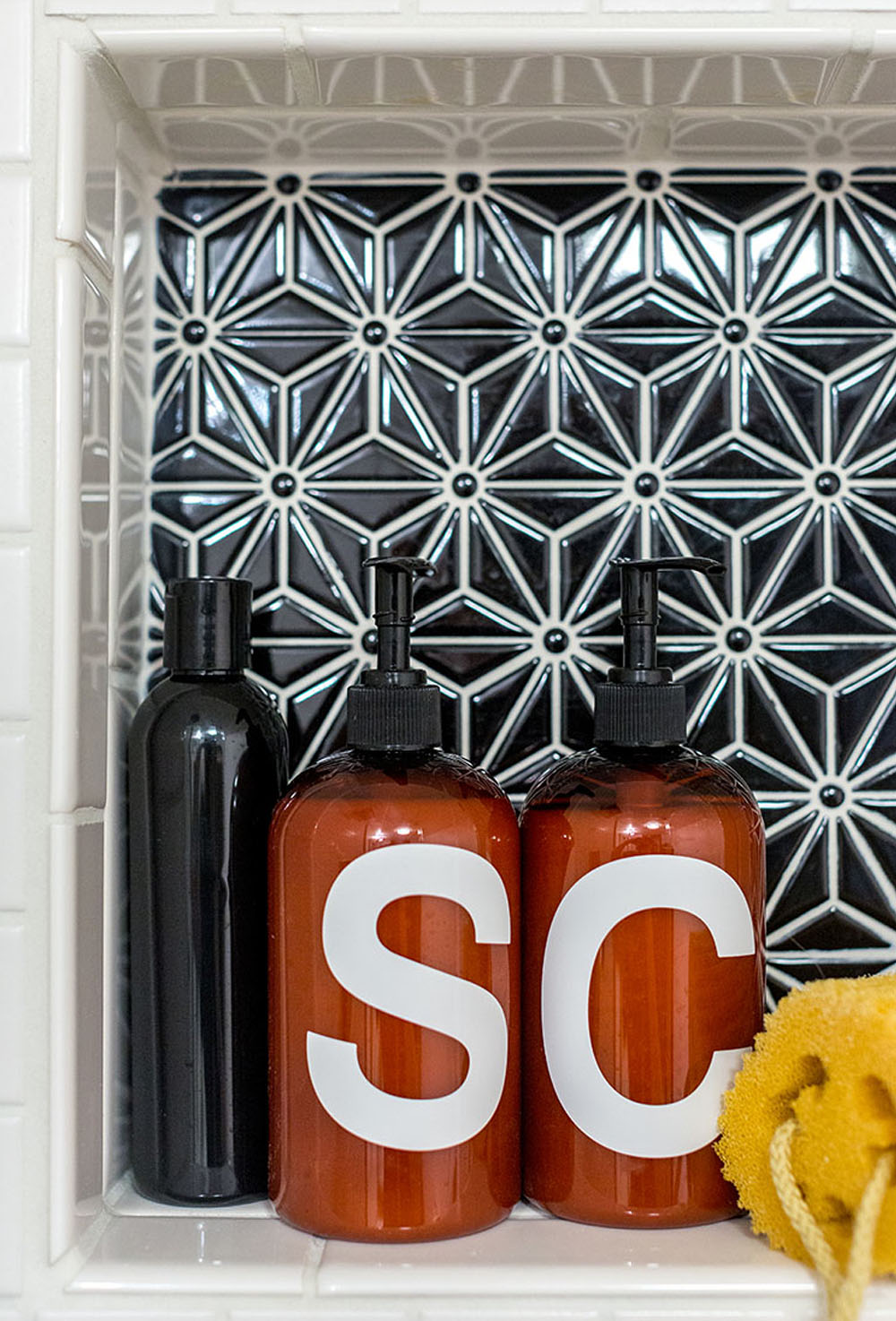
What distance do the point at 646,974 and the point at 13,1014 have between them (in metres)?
0.26

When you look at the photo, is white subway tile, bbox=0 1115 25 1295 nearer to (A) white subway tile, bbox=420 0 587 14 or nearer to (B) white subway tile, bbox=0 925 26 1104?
(B) white subway tile, bbox=0 925 26 1104

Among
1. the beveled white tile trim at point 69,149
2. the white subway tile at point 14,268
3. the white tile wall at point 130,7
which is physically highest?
the white tile wall at point 130,7

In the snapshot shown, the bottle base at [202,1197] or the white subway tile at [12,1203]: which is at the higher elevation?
the white subway tile at [12,1203]

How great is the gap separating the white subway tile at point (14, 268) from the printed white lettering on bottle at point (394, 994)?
268 mm

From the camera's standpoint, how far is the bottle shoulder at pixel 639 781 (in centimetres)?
52

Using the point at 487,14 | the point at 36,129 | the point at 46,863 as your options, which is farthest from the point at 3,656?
the point at 487,14

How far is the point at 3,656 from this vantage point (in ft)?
1.62

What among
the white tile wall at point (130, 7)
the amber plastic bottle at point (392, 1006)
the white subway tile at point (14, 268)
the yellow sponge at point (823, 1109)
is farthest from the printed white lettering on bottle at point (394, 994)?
the white tile wall at point (130, 7)

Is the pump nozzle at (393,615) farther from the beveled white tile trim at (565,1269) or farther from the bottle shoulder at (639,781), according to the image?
the beveled white tile trim at (565,1269)

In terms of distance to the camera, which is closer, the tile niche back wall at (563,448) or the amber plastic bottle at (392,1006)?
the amber plastic bottle at (392,1006)

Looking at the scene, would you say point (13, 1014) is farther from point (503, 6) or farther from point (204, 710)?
point (503, 6)

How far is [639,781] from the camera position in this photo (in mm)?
521

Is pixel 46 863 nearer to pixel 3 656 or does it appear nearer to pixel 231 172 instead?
pixel 3 656

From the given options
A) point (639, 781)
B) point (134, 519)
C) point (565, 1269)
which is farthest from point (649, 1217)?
point (134, 519)
